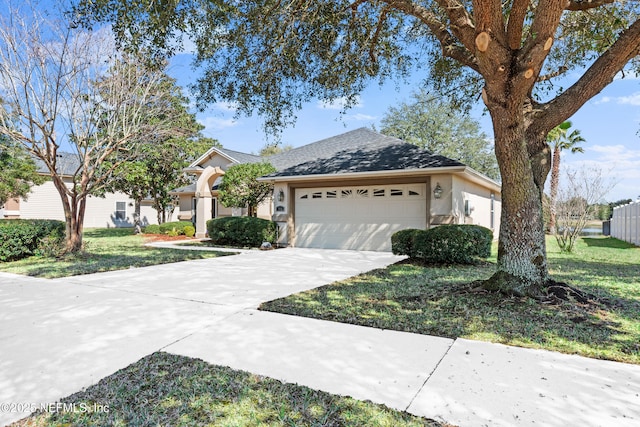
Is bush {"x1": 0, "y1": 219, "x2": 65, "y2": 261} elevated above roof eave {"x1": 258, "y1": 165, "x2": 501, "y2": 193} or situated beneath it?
situated beneath

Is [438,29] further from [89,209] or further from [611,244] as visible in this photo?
[89,209]

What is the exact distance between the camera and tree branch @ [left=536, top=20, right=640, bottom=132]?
5160 millimetres

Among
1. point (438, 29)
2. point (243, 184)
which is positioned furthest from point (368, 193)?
point (438, 29)

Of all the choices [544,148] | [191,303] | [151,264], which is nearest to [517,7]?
[544,148]

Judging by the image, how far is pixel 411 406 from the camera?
2.61 meters

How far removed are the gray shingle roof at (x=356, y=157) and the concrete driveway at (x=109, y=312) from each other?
393cm

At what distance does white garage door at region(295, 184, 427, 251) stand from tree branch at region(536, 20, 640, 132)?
6111 mm

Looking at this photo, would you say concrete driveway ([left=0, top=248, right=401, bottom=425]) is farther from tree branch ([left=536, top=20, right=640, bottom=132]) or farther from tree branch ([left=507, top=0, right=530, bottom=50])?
tree branch ([left=507, top=0, right=530, bottom=50])

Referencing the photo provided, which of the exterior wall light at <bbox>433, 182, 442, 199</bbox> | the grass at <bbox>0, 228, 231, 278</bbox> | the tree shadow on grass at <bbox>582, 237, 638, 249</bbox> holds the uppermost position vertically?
the exterior wall light at <bbox>433, 182, 442, 199</bbox>

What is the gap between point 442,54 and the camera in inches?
310

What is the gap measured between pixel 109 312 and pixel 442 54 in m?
7.68

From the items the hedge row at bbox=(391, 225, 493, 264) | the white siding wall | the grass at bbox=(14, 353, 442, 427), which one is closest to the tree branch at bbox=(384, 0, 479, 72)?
the hedge row at bbox=(391, 225, 493, 264)

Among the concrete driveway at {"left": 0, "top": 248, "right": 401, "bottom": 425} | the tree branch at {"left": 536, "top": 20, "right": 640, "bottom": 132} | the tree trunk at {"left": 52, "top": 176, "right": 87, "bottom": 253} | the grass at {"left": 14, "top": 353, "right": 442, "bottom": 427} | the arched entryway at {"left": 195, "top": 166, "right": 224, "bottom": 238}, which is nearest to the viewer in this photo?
the grass at {"left": 14, "top": 353, "right": 442, "bottom": 427}

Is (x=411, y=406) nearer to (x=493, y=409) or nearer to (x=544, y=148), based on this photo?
(x=493, y=409)
